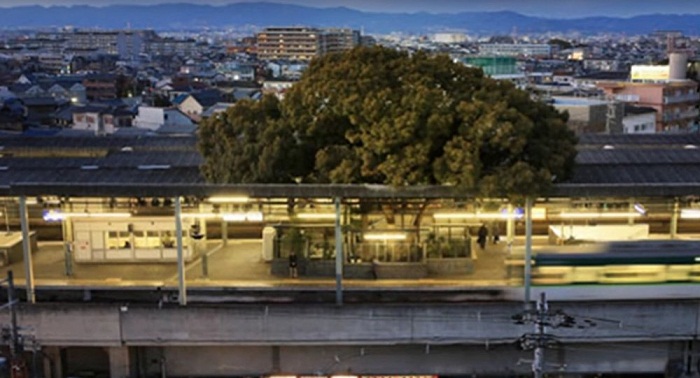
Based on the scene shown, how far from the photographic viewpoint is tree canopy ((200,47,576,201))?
13.7 m

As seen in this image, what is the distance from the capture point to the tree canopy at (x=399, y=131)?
13688mm

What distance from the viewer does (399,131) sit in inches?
540

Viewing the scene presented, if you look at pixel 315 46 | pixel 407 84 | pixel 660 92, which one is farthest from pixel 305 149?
pixel 315 46

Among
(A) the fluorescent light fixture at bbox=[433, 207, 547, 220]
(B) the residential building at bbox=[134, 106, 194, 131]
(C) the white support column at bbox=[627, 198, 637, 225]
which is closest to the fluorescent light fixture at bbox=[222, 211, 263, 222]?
(A) the fluorescent light fixture at bbox=[433, 207, 547, 220]

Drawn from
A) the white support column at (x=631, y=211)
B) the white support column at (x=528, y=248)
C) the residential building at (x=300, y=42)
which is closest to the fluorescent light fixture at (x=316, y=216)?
the white support column at (x=528, y=248)

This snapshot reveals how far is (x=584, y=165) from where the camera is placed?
19.0 metres

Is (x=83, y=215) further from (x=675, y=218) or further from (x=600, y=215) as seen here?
(x=675, y=218)

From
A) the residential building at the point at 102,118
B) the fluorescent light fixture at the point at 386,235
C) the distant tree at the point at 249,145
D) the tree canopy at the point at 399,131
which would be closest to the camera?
the tree canopy at the point at 399,131

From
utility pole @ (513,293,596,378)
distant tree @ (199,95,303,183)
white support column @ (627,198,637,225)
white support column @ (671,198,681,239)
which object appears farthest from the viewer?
white support column @ (671,198,681,239)

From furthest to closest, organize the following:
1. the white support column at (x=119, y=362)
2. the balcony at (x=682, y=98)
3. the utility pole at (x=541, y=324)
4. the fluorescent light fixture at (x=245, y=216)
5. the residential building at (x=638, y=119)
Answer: the balcony at (x=682, y=98) → the residential building at (x=638, y=119) → the fluorescent light fixture at (x=245, y=216) → the white support column at (x=119, y=362) → the utility pole at (x=541, y=324)

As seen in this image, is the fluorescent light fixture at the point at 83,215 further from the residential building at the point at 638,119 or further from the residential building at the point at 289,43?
the residential building at the point at 289,43

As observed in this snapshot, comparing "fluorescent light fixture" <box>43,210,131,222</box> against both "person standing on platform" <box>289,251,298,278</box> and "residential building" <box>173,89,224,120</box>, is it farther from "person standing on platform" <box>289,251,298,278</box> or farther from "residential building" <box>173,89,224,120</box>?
"residential building" <box>173,89,224,120</box>

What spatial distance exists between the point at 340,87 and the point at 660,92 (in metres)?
35.9

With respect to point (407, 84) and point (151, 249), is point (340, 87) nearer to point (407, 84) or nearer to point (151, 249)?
point (407, 84)
